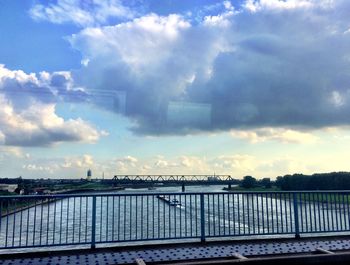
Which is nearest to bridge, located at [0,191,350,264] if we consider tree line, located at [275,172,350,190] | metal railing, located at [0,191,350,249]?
metal railing, located at [0,191,350,249]

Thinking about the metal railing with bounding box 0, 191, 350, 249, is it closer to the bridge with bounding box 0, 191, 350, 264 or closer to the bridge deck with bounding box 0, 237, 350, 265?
the bridge with bounding box 0, 191, 350, 264

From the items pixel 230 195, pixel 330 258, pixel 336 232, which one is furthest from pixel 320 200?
pixel 330 258

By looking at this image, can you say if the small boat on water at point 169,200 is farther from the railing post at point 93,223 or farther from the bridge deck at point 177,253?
the railing post at point 93,223

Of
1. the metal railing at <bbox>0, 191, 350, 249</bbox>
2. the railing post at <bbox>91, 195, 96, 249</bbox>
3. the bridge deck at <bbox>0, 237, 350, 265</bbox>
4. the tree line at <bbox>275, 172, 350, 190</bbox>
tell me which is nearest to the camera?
the bridge deck at <bbox>0, 237, 350, 265</bbox>

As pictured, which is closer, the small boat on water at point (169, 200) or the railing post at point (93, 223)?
the railing post at point (93, 223)

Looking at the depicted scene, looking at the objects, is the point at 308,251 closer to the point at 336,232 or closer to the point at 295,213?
the point at 295,213

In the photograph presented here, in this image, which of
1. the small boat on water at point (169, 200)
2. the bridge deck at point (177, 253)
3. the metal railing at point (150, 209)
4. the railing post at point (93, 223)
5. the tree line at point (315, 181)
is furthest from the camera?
the tree line at point (315, 181)

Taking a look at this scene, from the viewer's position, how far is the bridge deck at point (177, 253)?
531 cm

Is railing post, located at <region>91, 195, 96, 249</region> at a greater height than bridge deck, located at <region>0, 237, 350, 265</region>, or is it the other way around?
railing post, located at <region>91, 195, 96, 249</region>

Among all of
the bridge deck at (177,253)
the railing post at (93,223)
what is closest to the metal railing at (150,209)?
the railing post at (93,223)

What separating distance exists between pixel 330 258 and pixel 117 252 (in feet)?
10.8

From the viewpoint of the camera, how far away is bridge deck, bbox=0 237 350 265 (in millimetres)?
5312

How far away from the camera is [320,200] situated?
8.09 m

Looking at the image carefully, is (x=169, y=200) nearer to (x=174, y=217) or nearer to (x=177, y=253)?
(x=174, y=217)
